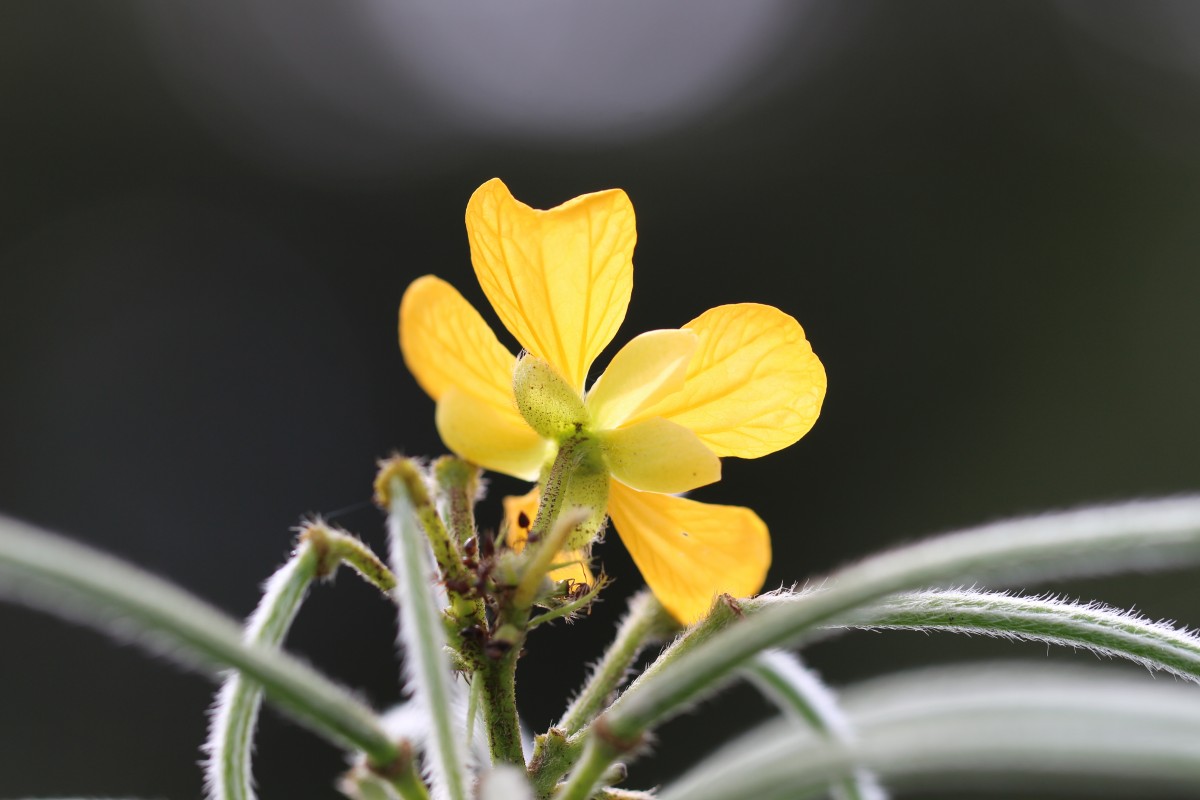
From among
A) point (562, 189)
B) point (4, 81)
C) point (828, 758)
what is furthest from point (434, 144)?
point (828, 758)

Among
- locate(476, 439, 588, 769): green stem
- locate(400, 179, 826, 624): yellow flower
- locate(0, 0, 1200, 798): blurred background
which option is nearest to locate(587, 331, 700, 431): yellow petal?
locate(400, 179, 826, 624): yellow flower

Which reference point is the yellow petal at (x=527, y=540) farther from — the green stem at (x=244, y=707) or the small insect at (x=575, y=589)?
the green stem at (x=244, y=707)

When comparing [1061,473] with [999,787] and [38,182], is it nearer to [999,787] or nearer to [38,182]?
[999,787]

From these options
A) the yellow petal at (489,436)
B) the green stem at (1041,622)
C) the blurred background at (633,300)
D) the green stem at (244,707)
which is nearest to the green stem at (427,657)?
the green stem at (244,707)

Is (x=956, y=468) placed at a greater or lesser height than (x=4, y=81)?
lesser

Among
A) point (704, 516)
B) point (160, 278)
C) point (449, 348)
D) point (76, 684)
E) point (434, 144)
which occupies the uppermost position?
point (434, 144)

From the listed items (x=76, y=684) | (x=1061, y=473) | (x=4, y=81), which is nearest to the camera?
(x=76, y=684)

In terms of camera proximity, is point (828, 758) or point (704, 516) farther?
point (704, 516)
